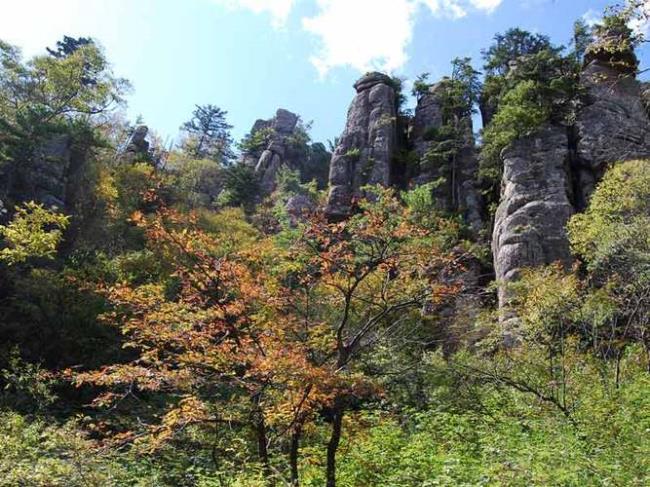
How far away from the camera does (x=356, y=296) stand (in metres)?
7.38

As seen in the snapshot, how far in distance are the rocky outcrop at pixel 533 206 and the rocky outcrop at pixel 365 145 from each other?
828 centimetres

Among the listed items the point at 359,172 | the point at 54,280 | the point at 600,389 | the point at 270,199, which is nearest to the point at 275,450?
the point at 600,389

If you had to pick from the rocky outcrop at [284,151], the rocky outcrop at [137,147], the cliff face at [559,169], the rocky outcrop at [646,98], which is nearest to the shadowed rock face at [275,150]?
the rocky outcrop at [284,151]

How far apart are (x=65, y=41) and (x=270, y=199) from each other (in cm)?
2297

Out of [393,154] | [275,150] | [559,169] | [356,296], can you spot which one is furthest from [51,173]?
[559,169]

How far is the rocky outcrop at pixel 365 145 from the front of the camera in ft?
94.8

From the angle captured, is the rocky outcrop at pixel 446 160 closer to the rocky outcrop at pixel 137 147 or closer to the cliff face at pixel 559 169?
the cliff face at pixel 559 169

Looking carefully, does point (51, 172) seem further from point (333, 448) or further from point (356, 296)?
point (333, 448)

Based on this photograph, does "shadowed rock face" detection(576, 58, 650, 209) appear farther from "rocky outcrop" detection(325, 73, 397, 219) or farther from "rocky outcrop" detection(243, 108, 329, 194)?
"rocky outcrop" detection(243, 108, 329, 194)

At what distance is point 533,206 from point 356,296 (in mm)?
15645

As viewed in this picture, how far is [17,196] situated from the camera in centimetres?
2114

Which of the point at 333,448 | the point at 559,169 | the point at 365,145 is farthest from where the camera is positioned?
the point at 365,145

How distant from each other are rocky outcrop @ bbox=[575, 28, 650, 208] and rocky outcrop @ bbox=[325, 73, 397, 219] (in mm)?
10364

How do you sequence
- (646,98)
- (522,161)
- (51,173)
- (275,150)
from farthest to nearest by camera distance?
(275,150)
(646,98)
(51,173)
(522,161)
